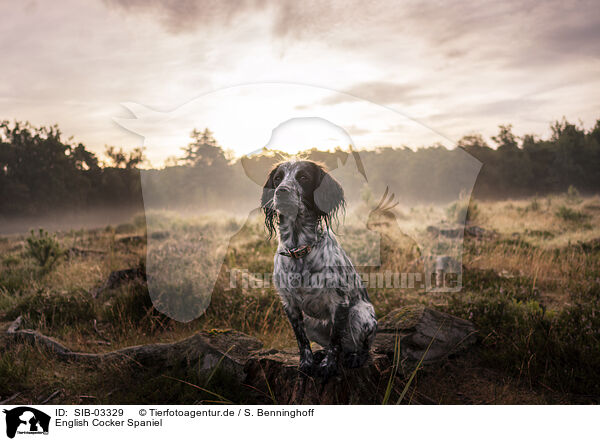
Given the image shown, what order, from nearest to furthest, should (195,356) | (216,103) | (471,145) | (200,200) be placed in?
→ (195,356) → (216,103) → (200,200) → (471,145)

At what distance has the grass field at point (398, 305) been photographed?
3.78m

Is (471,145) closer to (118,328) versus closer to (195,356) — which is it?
(195,356)

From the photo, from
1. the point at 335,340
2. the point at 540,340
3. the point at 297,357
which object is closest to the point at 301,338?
the point at 335,340

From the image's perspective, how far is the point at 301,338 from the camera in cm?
331

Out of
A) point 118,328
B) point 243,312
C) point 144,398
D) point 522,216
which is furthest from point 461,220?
point 118,328

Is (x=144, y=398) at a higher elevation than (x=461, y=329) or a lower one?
lower

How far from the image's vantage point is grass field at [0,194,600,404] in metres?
3.78

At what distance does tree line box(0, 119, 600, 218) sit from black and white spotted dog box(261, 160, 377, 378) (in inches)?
32.6

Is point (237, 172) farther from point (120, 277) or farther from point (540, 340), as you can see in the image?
point (540, 340)

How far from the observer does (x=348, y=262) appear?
3.40 metres

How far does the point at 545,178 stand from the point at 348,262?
574cm

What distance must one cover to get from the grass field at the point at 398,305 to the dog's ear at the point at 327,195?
182 cm
